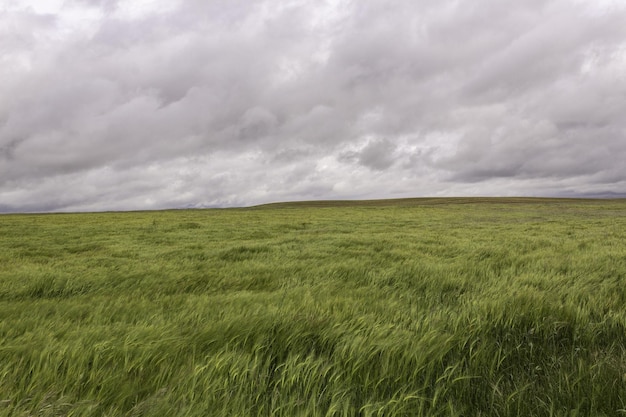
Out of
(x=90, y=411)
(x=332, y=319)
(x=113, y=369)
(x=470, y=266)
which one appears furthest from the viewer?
(x=470, y=266)

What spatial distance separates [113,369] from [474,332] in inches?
113

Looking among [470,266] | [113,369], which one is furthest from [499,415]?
[470,266]

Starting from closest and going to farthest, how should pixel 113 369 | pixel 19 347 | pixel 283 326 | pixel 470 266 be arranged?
pixel 113 369 < pixel 19 347 < pixel 283 326 < pixel 470 266

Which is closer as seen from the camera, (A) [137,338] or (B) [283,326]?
(A) [137,338]

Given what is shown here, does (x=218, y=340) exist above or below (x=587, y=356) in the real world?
above

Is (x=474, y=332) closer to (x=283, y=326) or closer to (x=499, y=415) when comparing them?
(x=499, y=415)

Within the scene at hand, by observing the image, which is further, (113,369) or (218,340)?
(218,340)

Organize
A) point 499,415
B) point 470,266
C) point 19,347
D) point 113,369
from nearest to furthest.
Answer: point 499,415 → point 113,369 → point 19,347 → point 470,266

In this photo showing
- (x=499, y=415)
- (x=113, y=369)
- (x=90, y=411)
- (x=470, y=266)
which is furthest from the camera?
(x=470, y=266)

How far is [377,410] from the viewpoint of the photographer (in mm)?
1795

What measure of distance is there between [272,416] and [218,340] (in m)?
1.12

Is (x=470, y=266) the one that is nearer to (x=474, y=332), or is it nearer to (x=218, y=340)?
(x=474, y=332)

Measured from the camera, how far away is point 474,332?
2.73 m

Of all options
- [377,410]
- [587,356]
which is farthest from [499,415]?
[587,356]
